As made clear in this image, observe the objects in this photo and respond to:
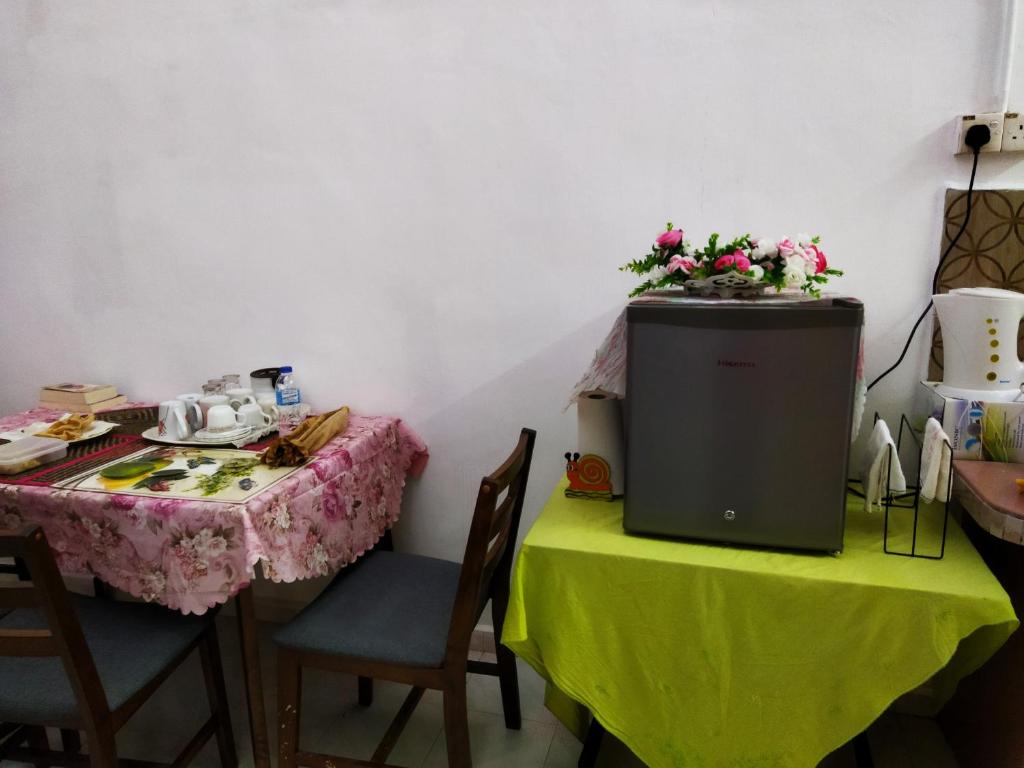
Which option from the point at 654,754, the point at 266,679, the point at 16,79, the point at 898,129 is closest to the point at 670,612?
the point at 654,754

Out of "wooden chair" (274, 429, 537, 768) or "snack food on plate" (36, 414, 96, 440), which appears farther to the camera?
"snack food on plate" (36, 414, 96, 440)

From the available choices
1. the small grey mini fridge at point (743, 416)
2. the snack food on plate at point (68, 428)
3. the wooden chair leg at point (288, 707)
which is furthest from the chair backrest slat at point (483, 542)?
the snack food on plate at point (68, 428)

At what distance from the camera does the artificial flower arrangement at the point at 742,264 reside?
1.27 m

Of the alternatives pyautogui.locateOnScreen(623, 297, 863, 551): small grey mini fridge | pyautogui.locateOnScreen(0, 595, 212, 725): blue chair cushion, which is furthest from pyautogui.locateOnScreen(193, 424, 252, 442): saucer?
pyautogui.locateOnScreen(623, 297, 863, 551): small grey mini fridge

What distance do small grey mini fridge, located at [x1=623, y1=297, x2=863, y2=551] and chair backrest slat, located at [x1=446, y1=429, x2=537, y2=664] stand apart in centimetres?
25

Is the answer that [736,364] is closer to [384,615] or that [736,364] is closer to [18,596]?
[384,615]

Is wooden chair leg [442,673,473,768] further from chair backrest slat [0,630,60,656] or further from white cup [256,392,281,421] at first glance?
white cup [256,392,281,421]

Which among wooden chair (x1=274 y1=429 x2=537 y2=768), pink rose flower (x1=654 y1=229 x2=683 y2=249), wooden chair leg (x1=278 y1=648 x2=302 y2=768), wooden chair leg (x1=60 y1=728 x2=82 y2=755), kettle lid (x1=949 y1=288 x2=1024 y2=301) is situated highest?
pink rose flower (x1=654 y1=229 x2=683 y2=249)

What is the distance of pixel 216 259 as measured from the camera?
2027 millimetres

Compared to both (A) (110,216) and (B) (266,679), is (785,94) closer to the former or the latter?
(A) (110,216)

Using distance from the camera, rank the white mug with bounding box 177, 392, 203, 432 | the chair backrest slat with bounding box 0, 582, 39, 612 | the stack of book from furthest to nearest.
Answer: the stack of book
the white mug with bounding box 177, 392, 203, 432
the chair backrest slat with bounding box 0, 582, 39, 612

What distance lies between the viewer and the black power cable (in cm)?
146

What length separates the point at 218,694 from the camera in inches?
61.6

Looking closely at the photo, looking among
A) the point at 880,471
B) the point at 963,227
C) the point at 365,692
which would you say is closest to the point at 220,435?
the point at 365,692
